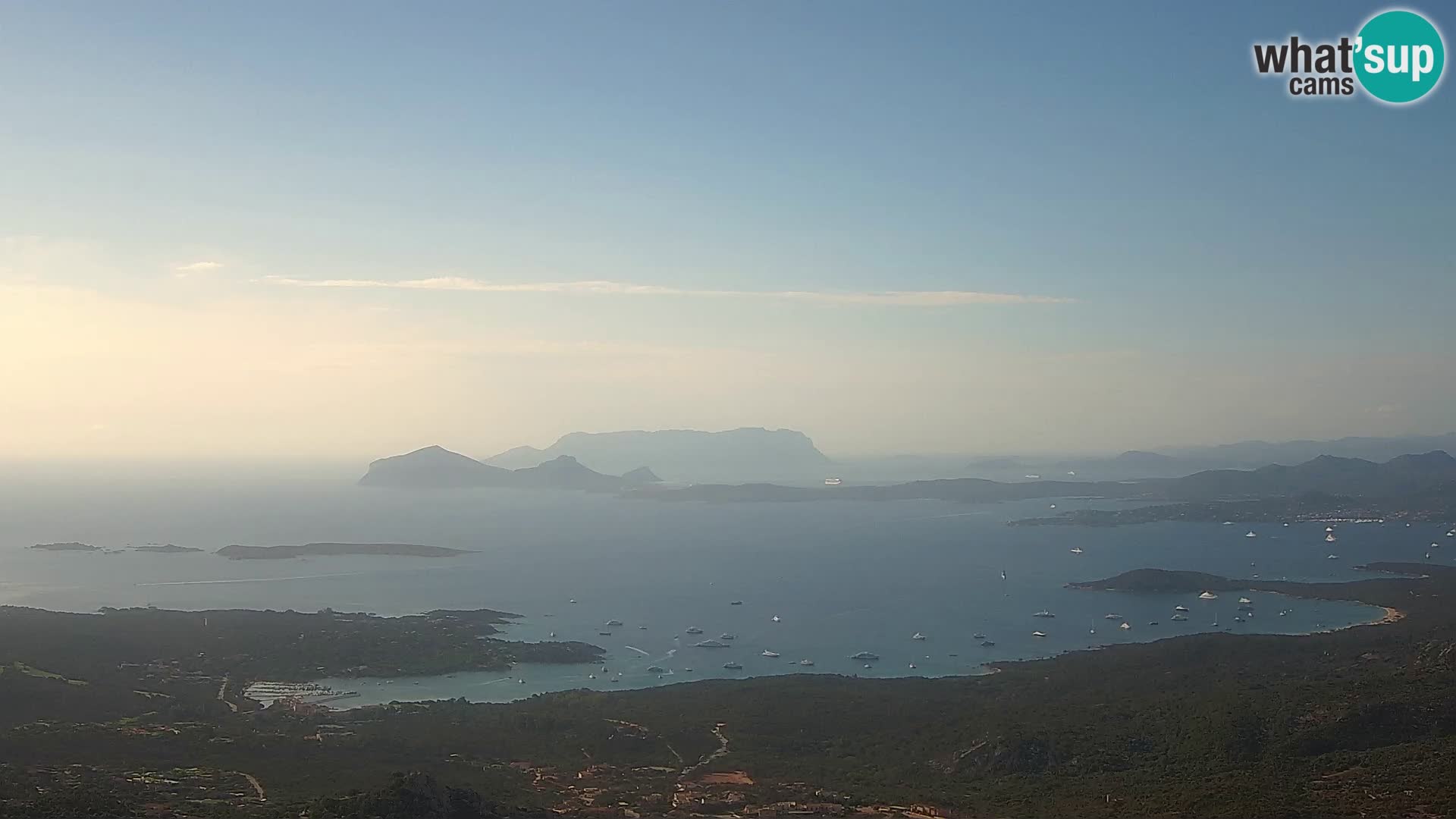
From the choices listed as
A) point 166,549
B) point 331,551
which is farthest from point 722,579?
point 166,549

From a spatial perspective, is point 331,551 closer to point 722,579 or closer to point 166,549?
point 166,549

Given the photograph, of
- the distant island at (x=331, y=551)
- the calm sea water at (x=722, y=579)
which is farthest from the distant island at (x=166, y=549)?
the distant island at (x=331, y=551)

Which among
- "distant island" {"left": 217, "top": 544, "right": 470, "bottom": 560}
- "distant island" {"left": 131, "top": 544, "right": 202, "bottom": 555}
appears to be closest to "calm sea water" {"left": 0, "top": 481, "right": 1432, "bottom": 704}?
"distant island" {"left": 217, "top": 544, "right": 470, "bottom": 560}

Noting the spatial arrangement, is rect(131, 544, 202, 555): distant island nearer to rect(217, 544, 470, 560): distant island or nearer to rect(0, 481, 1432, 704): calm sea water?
rect(0, 481, 1432, 704): calm sea water

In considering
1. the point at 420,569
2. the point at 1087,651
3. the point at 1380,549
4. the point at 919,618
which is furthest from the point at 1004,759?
the point at 1380,549

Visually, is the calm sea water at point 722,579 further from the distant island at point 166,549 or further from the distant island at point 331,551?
the distant island at point 166,549
